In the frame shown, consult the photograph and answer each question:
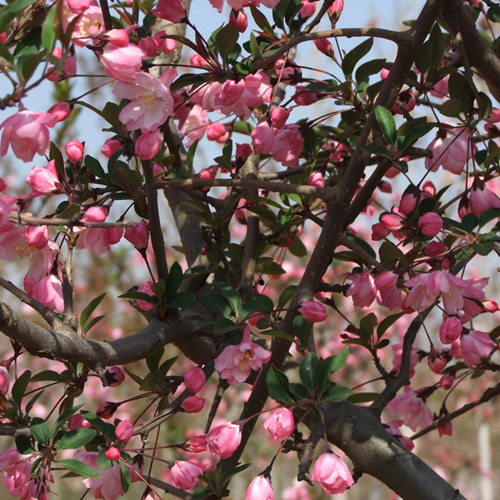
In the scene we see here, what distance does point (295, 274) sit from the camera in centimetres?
524

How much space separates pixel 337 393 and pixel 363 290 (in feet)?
1.00

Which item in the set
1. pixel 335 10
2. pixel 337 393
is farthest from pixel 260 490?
pixel 335 10

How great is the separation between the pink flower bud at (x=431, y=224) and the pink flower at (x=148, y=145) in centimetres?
56

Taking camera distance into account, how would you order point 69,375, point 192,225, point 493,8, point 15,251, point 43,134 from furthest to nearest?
point 192,225 < point 493,8 < point 69,375 < point 15,251 < point 43,134

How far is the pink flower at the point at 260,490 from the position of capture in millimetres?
1261

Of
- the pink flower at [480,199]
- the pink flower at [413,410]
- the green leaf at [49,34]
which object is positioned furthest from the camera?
the pink flower at [413,410]

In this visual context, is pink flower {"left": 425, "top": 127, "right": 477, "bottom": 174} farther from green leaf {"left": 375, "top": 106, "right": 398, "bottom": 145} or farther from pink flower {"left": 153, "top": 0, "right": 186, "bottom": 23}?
pink flower {"left": 153, "top": 0, "right": 186, "bottom": 23}

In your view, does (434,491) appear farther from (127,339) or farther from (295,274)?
(295,274)

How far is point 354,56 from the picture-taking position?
1.53 metres

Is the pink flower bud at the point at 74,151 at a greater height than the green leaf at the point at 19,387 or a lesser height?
greater

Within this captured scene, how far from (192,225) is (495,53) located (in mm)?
928

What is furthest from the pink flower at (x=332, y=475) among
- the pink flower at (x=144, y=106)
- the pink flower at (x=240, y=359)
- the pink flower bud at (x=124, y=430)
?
the pink flower at (x=144, y=106)

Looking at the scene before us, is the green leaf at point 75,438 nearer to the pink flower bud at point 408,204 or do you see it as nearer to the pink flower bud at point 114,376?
the pink flower bud at point 114,376

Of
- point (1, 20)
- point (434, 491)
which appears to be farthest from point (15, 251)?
point (434, 491)
